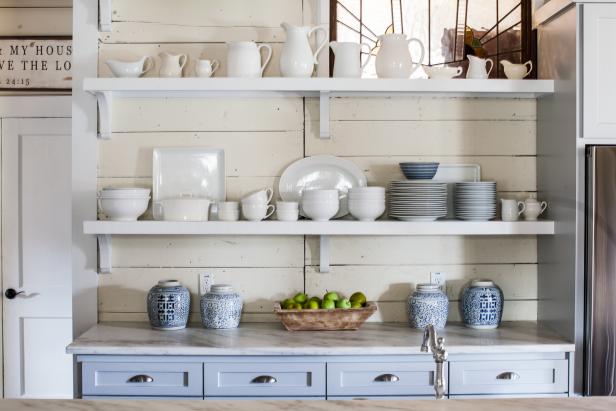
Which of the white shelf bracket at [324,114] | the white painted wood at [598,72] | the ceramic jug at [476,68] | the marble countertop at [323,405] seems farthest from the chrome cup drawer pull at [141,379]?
the white painted wood at [598,72]

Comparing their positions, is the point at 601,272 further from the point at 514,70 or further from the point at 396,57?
the point at 396,57

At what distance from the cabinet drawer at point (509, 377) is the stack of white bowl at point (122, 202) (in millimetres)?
1367

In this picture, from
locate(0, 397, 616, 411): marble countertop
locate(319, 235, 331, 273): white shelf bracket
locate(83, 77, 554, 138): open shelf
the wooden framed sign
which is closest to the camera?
locate(0, 397, 616, 411): marble countertop

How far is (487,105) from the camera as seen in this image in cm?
316

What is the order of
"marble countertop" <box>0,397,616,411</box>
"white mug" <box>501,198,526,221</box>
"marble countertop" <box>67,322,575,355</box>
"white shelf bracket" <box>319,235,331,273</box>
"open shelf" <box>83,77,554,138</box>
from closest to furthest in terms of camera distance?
"marble countertop" <box>0,397,616,411</box> → "marble countertop" <box>67,322,575,355</box> → "open shelf" <box>83,77,554,138</box> → "white mug" <box>501,198,526,221</box> → "white shelf bracket" <box>319,235,331,273</box>

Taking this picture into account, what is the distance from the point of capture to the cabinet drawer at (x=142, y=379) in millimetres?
2682

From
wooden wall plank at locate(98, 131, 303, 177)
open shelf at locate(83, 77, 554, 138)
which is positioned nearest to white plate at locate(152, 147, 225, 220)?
wooden wall plank at locate(98, 131, 303, 177)

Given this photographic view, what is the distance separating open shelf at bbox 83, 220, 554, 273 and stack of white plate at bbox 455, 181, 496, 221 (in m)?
0.07

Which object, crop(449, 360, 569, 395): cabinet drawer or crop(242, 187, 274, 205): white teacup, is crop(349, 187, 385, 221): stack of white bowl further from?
crop(449, 360, 569, 395): cabinet drawer

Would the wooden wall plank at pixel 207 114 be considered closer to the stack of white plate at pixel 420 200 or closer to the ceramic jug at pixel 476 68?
the stack of white plate at pixel 420 200

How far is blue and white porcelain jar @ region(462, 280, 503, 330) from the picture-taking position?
9.73ft

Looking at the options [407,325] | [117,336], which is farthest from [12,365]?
[407,325]

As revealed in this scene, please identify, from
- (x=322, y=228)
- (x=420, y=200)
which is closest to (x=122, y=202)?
(x=322, y=228)

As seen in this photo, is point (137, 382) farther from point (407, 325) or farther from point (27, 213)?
point (27, 213)
